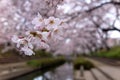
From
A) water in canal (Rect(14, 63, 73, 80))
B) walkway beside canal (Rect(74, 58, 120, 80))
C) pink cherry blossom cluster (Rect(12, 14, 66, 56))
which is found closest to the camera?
pink cherry blossom cluster (Rect(12, 14, 66, 56))

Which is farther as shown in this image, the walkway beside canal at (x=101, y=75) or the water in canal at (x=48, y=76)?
the water in canal at (x=48, y=76)

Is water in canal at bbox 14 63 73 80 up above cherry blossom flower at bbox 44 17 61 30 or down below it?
below

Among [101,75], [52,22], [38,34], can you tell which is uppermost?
[52,22]

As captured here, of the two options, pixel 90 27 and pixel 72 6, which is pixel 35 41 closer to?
pixel 72 6

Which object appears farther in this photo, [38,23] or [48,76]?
[48,76]

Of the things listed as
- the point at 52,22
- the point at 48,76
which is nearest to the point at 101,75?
the point at 48,76

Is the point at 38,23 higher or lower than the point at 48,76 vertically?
higher

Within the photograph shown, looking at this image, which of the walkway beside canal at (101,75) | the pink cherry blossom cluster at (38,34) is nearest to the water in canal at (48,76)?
the walkway beside canal at (101,75)

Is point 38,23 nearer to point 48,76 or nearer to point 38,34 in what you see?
point 38,34

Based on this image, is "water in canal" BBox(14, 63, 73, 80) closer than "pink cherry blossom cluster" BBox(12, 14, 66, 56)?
No

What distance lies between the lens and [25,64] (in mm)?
30516

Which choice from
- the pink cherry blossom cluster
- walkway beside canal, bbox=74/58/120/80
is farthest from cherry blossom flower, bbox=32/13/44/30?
walkway beside canal, bbox=74/58/120/80

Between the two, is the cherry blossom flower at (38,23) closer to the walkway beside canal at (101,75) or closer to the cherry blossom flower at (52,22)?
the cherry blossom flower at (52,22)

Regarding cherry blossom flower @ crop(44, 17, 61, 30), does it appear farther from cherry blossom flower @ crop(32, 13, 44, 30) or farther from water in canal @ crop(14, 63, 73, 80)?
water in canal @ crop(14, 63, 73, 80)
